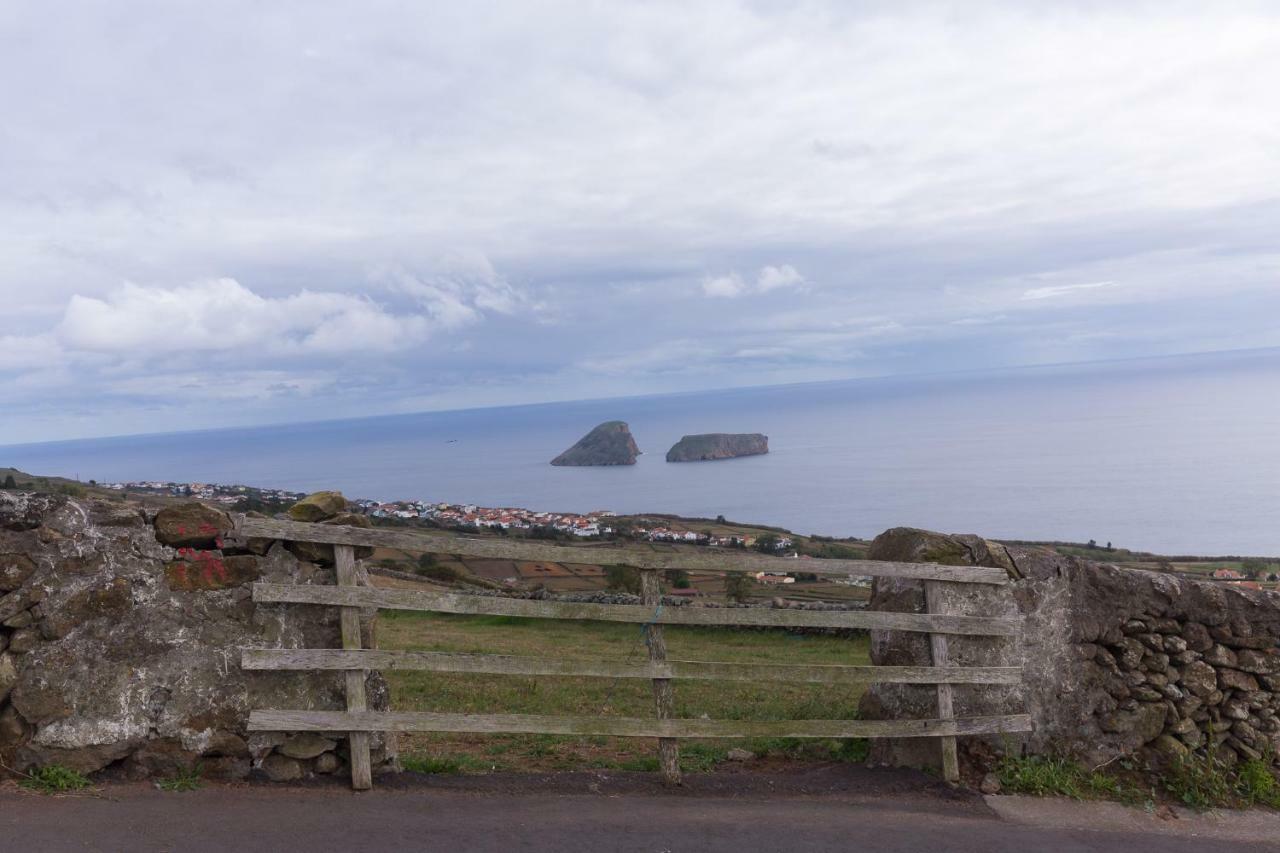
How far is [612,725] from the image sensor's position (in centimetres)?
643

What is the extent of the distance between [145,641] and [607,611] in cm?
308


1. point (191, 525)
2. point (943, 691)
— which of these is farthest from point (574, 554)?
point (943, 691)

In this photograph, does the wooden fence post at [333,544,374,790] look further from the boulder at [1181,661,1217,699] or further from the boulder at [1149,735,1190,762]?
the boulder at [1181,661,1217,699]

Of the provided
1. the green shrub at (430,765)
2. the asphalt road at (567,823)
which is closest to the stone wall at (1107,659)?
the asphalt road at (567,823)

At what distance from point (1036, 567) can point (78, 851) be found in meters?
6.90

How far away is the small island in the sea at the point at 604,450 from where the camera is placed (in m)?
160

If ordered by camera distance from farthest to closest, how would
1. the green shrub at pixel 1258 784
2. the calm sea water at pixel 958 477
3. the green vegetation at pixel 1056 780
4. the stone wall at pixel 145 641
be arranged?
the calm sea water at pixel 958 477 → the green shrub at pixel 1258 784 → the green vegetation at pixel 1056 780 → the stone wall at pixel 145 641

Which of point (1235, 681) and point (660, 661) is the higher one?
point (660, 661)

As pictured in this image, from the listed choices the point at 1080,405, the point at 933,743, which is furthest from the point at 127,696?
the point at 1080,405

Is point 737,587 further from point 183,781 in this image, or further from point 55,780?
point 55,780

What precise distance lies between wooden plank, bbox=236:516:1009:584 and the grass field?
6.07ft

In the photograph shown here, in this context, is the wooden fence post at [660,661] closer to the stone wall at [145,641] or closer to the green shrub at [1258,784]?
the stone wall at [145,641]

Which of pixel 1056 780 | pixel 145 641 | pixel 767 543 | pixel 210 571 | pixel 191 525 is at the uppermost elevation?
pixel 191 525

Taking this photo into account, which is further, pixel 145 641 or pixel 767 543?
pixel 767 543
